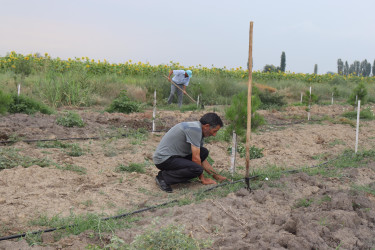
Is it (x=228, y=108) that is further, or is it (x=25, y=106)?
(x=25, y=106)

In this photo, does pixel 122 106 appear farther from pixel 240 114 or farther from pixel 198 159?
pixel 198 159

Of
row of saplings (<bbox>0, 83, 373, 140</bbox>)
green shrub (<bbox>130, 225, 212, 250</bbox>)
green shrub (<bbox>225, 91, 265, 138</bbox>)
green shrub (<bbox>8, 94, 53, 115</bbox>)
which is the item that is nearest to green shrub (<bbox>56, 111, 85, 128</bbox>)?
row of saplings (<bbox>0, 83, 373, 140</bbox>)

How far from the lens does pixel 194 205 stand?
4328 millimetres

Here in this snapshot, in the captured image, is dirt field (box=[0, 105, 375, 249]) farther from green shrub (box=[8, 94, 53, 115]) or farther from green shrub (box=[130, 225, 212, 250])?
green shrub (box=[8, 94, 53, 115])

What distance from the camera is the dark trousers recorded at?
5270 mm

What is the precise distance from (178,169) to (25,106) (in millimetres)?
6128

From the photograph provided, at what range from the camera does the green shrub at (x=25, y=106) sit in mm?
9789

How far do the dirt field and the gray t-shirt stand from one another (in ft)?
1.61

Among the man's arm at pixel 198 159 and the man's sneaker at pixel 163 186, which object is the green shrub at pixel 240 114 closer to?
the man's arm at pixel 198 159

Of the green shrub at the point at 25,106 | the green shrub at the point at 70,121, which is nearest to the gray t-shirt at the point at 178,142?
the green shrub at the point at 70,121

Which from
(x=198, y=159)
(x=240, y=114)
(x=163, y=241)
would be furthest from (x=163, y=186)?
(x=163, y=241)

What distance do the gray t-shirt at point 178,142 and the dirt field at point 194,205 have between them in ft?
1.61

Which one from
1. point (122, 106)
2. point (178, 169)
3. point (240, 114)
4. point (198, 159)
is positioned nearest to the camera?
point (198, 159)

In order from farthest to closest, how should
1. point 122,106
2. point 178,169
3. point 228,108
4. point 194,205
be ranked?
point 122,106 → point 228,108 → point 178,169 → point 194,205
